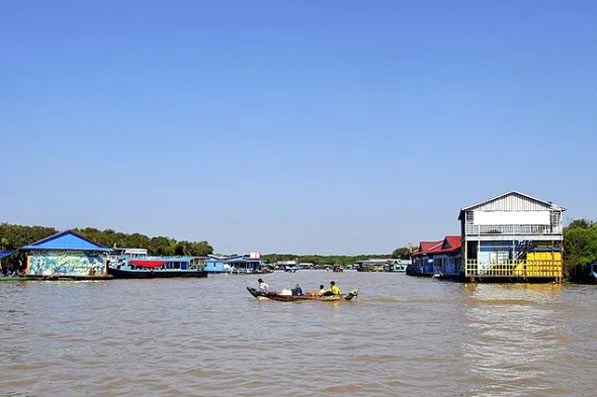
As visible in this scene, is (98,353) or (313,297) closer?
(98,353)

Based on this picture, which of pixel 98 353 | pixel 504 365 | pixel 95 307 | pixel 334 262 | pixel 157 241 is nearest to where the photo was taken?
pixel 504 365

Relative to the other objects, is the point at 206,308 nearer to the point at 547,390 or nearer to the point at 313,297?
the point at 313,297

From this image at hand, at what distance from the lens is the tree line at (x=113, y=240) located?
230ft

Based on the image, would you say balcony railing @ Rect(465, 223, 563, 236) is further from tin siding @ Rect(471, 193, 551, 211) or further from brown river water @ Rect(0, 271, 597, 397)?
brown river water @ Rect(0, 271, 597, 397)

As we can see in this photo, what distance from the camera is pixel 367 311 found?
25500mm

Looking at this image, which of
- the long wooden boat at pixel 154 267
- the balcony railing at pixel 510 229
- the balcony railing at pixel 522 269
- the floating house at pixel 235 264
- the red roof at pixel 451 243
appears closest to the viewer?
the balcony railing at pixel 522 269

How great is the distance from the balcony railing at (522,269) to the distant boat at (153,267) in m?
32.6

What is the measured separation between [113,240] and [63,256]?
4072 centimetres

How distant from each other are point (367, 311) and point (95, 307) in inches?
452

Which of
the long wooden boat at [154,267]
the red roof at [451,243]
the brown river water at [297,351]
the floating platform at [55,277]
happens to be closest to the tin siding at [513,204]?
the red roof at [451,243]

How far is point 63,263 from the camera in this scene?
2046 inches

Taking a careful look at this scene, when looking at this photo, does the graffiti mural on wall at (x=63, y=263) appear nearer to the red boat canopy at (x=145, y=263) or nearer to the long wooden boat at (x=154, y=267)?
the long wooden boat at (x=154, y=267)

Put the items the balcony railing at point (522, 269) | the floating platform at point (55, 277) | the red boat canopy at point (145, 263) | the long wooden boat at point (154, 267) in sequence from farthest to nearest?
the red boat canopy at point (145, 263), the long wooden boat at point (154, 267), the floating platform at point (55, 277), the balcony railing at point (522, 269)

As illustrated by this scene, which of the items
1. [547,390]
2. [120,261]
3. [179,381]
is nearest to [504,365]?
[547,390]
